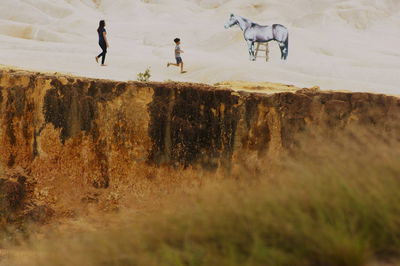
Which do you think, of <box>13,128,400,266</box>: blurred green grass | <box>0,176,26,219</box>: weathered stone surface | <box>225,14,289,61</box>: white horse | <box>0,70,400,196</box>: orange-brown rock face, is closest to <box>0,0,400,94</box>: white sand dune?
<box>225,14,289,61</box>: white horse

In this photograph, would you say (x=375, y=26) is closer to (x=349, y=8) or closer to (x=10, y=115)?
(x=349, y=8)

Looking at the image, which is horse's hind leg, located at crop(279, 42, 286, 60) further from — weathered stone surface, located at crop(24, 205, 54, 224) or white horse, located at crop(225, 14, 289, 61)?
weathered stone surface, located at crop(24, 205, 54, 224)

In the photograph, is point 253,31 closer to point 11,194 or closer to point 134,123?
point 134,123

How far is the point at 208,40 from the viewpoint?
29.3 m

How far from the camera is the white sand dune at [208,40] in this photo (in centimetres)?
1731

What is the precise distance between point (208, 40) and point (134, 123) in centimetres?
2323

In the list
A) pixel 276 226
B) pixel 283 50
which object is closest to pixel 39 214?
pixel 276 226

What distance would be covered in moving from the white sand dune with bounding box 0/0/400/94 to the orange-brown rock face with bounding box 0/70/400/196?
834 centimetres

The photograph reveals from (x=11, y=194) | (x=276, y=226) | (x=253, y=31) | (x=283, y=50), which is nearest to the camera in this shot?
(x=276, y=226)

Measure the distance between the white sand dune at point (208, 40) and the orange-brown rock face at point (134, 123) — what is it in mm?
→ 8341

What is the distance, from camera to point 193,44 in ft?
97.1

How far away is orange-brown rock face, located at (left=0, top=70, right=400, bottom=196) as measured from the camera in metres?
6.33

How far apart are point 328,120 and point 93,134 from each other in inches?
114

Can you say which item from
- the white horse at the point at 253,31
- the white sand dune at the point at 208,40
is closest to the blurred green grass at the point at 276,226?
the white sand dune at the point at 208,40
